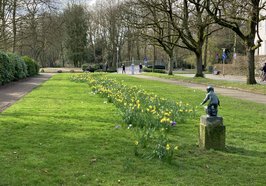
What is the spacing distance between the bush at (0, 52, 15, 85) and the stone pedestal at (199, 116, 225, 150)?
20.5 meters

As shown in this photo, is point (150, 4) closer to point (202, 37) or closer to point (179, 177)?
point (202, 37)

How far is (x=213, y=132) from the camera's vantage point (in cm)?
653

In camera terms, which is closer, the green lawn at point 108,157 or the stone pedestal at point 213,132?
the green lawn at point 108,157

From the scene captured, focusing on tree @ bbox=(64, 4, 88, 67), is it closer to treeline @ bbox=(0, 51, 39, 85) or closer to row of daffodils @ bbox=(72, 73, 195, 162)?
treeline @ bbox=(0, 51, 39, 85)

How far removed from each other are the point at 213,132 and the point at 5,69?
22.4 metres

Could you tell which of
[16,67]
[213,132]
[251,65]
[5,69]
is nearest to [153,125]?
[213,132]

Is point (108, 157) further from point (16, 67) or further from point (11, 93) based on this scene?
point (16, 67)

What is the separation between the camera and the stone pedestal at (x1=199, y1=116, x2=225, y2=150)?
6.46 m

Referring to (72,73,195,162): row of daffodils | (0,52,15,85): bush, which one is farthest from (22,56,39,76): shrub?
(72,73,195,162): row of daffodils

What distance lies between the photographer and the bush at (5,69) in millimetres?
25156

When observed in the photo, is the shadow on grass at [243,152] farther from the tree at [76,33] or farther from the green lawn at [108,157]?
the tree at [76,33]

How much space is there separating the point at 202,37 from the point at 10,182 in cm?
3295

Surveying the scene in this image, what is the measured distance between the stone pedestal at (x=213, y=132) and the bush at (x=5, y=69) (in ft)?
67.2

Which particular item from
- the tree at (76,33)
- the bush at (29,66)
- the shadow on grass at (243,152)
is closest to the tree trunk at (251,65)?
the shadow on grass at (243,152)
